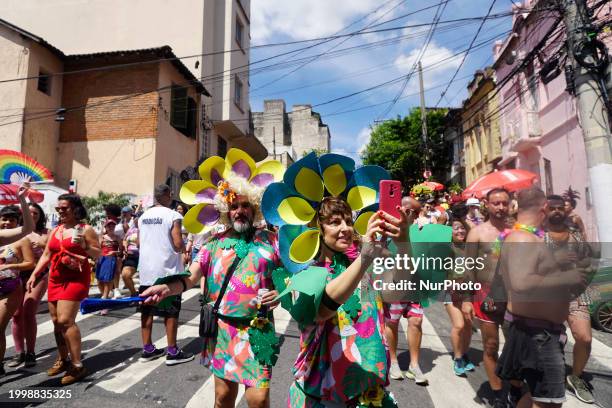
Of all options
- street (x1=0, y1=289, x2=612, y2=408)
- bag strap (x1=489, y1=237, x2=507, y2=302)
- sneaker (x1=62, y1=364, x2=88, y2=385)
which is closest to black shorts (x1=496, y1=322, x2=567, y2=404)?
→ bag strap (x1=489, y1=237, x2=507, y2=302)

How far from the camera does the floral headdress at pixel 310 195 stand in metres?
1.96

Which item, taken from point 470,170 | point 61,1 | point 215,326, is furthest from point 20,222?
point 470,170

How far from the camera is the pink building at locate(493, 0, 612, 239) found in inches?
412

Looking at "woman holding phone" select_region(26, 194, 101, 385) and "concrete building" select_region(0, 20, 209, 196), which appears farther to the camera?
"concrete building" select_region(0, 20, 209, 196)

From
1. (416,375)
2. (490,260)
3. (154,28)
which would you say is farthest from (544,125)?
(154,28)

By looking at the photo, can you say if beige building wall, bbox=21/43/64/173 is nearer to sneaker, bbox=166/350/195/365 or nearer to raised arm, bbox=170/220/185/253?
raised arm, bbox=170/220/185/253

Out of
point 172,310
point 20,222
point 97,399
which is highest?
point 20,222

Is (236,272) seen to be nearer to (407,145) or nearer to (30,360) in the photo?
(30,360)

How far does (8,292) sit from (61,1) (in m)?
19.2

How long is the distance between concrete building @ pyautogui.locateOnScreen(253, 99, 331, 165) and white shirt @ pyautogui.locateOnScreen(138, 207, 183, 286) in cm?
3281

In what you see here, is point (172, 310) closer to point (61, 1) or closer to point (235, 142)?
point (235, 142)

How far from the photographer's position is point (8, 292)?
154 inches

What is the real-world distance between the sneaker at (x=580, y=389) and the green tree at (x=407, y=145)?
24265 millimetres

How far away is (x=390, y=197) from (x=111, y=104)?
14658mm
